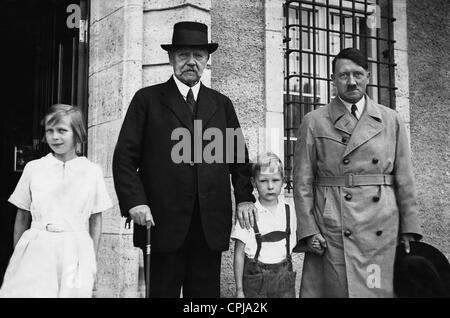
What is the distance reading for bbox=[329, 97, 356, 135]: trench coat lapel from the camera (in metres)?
3.43

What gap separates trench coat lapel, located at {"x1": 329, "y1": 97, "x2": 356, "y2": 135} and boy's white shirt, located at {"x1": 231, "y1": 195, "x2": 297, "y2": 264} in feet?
2.73

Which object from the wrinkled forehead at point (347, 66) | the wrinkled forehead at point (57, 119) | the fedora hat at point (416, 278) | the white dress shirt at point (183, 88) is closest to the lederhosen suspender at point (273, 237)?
the fedora hat at point (416, 278)

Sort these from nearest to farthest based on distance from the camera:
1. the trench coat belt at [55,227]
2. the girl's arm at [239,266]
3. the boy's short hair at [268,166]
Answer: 1. the trench coat belt at [55,227]
2. the girl's arm at [239,266]
3. the boy's short hair at [268,166]

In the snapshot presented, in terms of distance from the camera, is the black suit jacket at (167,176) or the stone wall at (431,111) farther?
the stone wall at (431,111)

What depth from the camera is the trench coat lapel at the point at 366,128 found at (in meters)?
3.37

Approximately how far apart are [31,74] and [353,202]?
5.01m

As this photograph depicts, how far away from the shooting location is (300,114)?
17.9 ft

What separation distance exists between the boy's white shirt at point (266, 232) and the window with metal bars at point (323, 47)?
1259 mm

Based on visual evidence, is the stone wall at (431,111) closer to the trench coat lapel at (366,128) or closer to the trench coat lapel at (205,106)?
the trench coat lapel at (366,128)

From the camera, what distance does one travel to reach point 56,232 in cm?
318

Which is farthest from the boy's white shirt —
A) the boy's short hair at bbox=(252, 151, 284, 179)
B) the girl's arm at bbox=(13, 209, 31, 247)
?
the girl's arm at bbox=(13, 209, 31, 247)

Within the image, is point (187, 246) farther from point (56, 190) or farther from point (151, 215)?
point (56, 190)

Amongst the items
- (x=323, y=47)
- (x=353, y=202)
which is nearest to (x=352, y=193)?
(x=353, y=202)

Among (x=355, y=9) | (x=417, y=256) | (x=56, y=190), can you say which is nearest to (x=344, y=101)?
(x=417, y=256)
